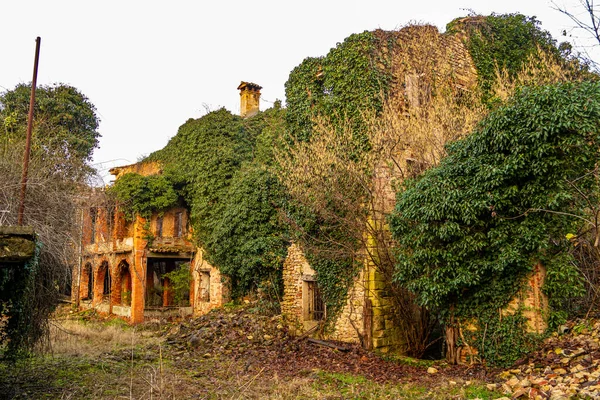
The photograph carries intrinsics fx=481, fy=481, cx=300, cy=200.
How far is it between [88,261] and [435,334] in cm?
1777

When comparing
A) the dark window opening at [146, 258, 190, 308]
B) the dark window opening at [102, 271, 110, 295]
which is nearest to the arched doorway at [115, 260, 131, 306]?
the dark window opening at [146, 258, 190, 308]

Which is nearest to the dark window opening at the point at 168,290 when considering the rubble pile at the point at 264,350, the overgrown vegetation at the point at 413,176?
the overgrown vegetation at the point at 413,176

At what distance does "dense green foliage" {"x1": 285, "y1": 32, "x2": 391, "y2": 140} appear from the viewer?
1253 centimetres

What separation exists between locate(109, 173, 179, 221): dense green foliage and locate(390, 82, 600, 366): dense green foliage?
39.1ft

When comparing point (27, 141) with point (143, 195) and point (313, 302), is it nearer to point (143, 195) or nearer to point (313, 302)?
point (313, 302)

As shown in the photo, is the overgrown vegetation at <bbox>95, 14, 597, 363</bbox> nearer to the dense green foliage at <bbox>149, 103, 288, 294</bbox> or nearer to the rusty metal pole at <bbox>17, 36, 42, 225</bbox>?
the dense green foliage at <bbox>149, 103, 288, 294</bbox>

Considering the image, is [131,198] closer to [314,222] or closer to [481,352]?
[314,222]

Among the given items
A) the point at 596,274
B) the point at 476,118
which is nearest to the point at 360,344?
the point at 596,274

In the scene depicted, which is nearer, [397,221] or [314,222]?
[397,221]

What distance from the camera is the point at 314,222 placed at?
498 inches

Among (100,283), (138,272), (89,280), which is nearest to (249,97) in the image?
(138,272)

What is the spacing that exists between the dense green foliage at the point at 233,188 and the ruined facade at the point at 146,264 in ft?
3.92

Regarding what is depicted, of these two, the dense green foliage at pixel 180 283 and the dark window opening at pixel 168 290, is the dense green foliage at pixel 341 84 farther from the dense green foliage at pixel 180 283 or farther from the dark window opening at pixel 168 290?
the dark window opening at pixel 168 290

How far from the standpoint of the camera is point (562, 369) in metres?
7.21
